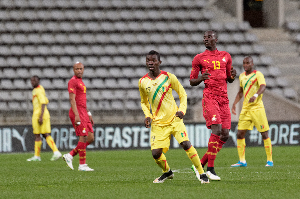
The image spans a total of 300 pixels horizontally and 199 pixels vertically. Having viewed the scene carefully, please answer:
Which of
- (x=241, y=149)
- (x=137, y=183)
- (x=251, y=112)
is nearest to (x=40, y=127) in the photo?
(x=241, y=149)

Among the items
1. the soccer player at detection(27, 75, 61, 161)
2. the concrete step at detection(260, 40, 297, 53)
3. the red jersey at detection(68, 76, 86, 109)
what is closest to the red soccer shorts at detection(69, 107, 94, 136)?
the red jersey at detection(68, 76, 86, 109)

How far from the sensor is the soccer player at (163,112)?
22.3 feet

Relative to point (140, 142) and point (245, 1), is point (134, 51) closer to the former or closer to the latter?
point (140, 142)

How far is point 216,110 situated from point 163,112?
0.92 meters

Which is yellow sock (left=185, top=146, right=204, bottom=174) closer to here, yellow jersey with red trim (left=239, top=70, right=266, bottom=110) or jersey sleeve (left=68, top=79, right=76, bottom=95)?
jersey sleeve (left=68, top=79, right=76, bottom=95)

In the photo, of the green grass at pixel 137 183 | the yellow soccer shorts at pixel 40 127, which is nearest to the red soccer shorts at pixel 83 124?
the green grass at pixel 137 183

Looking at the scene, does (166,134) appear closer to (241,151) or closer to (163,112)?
(163,112)

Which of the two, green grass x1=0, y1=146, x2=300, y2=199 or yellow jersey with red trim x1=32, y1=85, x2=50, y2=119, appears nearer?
green grass x1=0, y1=146, x2=300, y2=199

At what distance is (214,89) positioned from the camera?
24.7ft

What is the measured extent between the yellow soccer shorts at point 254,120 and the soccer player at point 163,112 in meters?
3.53

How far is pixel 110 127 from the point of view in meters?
15.6

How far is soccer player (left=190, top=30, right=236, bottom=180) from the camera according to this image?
742cm

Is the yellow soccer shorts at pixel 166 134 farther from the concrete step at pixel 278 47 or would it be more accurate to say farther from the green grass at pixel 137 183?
the concrete step at pixel 278 47

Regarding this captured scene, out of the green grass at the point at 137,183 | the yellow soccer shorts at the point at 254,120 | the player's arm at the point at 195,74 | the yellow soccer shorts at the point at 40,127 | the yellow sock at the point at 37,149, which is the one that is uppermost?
the player's arm at the point at 195,74
